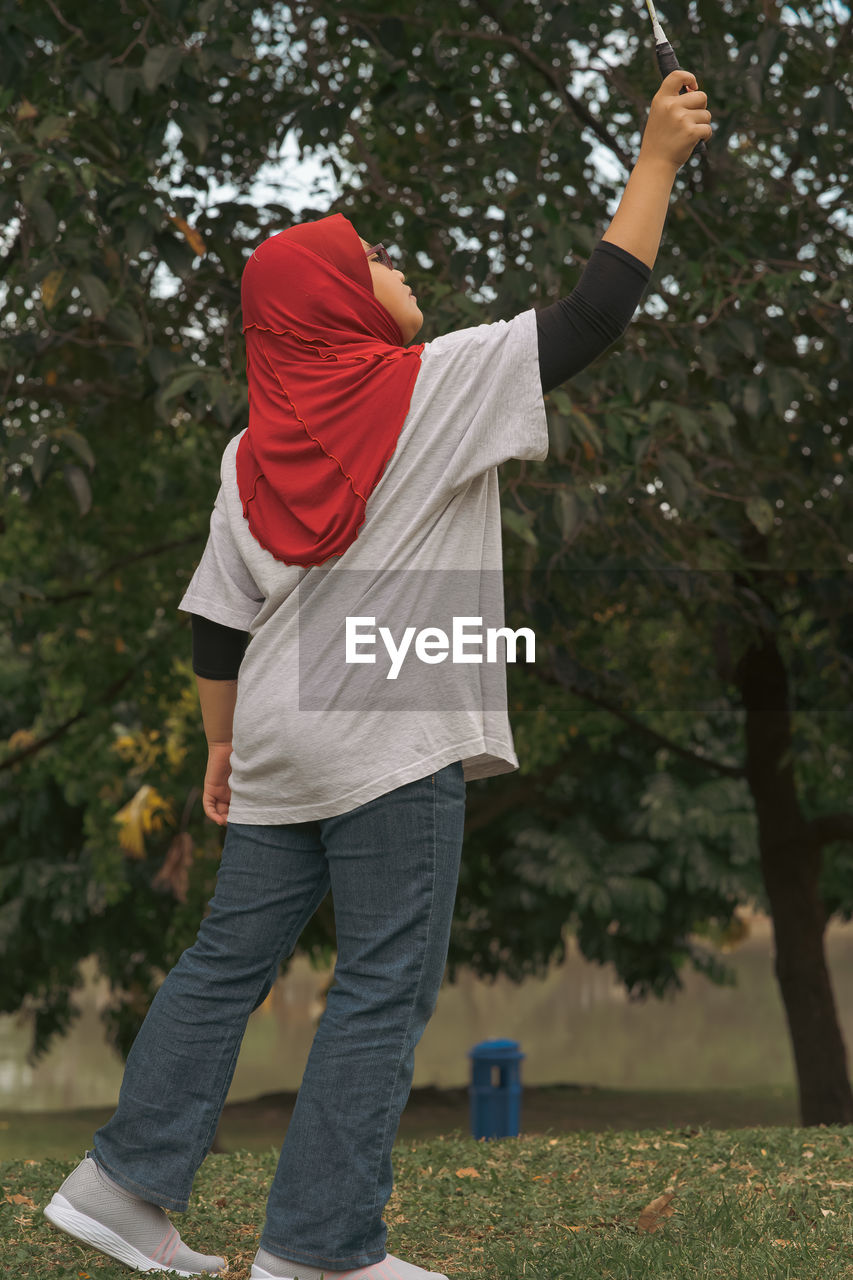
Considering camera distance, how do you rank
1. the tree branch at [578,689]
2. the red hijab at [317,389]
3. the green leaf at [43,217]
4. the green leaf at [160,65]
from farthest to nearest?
the tree branch at [578,689] < the green leaf at [160,65] < the green leaf at [43,217] < the red hijab at [317,389]

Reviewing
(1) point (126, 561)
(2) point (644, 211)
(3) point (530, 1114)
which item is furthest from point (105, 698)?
(3) point (530, 1114)

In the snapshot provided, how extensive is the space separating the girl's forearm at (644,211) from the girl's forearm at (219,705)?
3.26 ft

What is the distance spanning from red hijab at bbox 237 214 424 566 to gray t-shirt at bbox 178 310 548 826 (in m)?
0.04

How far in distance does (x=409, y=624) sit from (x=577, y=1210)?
1.47m

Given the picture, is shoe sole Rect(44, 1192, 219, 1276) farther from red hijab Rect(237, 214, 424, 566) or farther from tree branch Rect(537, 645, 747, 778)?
tree branch Rect(537, 645, 747, 778)

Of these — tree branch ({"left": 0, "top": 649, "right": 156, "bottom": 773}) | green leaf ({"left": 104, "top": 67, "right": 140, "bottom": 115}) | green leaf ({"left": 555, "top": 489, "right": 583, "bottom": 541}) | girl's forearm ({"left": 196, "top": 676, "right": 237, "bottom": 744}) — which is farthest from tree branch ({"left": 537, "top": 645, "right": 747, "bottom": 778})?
girl's forearm ({"left": 196, "top": 676, "right": 237, "bottom": 744})

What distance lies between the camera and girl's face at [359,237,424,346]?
2279 millimetres

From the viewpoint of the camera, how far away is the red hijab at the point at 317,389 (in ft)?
6.97

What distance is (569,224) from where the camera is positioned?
4480 mm

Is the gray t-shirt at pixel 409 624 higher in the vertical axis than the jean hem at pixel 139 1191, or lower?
higher

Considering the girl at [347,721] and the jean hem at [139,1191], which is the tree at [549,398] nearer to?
the girl at [347,721]

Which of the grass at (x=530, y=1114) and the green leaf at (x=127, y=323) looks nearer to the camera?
the green leaf at (x=127, y=323)

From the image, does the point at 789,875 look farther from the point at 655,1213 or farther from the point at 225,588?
the point at 225,588

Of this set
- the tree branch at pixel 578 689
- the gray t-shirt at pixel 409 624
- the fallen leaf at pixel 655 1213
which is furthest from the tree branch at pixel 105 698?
the gray t-shirt at pixel 409 624
